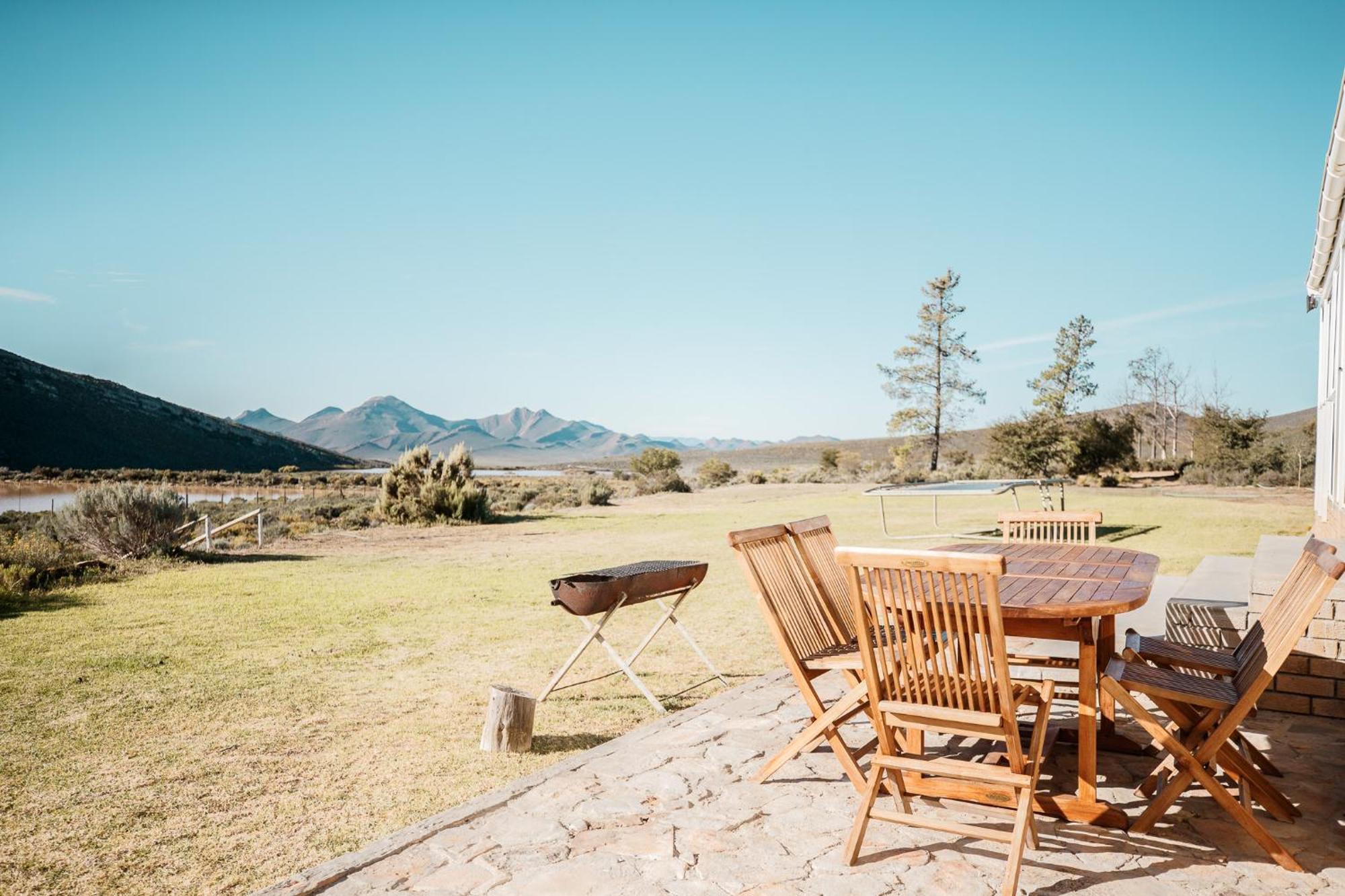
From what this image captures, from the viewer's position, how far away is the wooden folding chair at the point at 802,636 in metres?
3.28

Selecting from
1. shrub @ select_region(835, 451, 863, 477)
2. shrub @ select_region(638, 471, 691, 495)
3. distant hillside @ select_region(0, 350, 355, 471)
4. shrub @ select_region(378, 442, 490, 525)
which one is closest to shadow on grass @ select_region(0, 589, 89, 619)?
shrub @ select_region(378, 442, 490, 525)

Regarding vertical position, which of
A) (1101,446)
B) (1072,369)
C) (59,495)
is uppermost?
(1072,369)

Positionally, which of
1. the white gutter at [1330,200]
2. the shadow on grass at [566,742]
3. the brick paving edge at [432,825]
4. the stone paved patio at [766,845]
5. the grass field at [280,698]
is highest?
the white gutter at [1330,200]

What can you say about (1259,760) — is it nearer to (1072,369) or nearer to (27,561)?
(27,561)

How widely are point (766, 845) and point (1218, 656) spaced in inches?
89.6

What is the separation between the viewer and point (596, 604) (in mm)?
4652

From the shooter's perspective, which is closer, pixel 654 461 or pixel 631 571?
pixel 631 571

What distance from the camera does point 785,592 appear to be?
12.2ft

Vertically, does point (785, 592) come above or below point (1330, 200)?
below

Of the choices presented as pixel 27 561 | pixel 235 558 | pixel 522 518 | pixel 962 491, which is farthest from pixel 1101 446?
pixel 27 561

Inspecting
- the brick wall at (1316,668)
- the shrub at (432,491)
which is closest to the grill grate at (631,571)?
the brick wall at (1316,668)

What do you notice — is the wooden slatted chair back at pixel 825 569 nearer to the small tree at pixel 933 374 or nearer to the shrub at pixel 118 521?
the shrub at pixel 118 521

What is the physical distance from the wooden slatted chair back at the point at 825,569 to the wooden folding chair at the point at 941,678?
1.08 meters

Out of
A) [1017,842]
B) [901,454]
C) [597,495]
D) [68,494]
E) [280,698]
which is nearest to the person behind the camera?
[1017,842]
